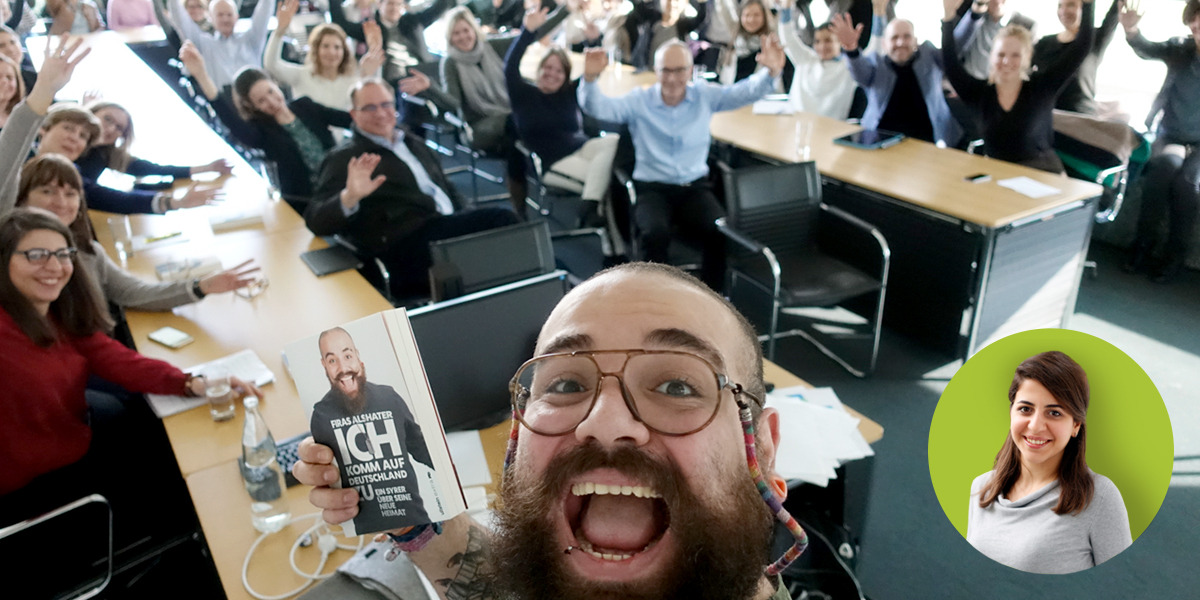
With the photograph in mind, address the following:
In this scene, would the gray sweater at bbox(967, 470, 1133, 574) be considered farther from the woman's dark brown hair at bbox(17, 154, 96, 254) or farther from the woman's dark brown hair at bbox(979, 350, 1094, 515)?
the woman's dark brown hair at bbox(17, 154, 96, 254)

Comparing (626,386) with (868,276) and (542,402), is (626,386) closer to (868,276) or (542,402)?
(542,402)

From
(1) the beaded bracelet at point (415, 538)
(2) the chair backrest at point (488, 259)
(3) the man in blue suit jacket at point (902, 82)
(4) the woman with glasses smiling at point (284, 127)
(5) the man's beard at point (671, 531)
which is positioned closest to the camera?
(5) the man's beard at point (671, 531)

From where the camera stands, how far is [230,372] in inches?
90.3

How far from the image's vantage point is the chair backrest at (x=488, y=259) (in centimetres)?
234

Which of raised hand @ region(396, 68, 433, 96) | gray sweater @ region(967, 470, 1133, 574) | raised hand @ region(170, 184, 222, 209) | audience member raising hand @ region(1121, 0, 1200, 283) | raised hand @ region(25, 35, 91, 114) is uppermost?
raised hand @ region(25, 35, 91, 114)

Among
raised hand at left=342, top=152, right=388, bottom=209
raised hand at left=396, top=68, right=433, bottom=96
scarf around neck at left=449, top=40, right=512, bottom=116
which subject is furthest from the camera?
scarf around neck at left=449, top=40, right=512, bottom=116

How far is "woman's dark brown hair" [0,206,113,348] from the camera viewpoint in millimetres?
2166

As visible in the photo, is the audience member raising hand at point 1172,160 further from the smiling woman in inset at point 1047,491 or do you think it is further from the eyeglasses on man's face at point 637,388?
the smiling woman in inset at point 1047,491

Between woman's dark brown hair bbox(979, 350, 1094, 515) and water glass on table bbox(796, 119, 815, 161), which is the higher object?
woman's dark brown hair bbox(979, 350, 1094, 515)

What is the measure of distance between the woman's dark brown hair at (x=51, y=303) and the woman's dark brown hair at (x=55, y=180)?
0.41 metres

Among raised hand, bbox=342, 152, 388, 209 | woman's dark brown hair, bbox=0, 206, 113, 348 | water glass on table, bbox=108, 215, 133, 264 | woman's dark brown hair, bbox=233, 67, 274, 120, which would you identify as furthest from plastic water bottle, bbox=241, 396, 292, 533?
woman's dark brown hair, bbox=233, 67, 274, 120

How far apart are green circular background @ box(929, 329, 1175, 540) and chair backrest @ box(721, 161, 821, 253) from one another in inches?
121

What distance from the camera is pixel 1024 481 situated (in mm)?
558

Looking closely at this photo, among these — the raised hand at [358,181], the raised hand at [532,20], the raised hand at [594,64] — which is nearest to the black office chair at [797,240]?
the raised hand at [594,64]
